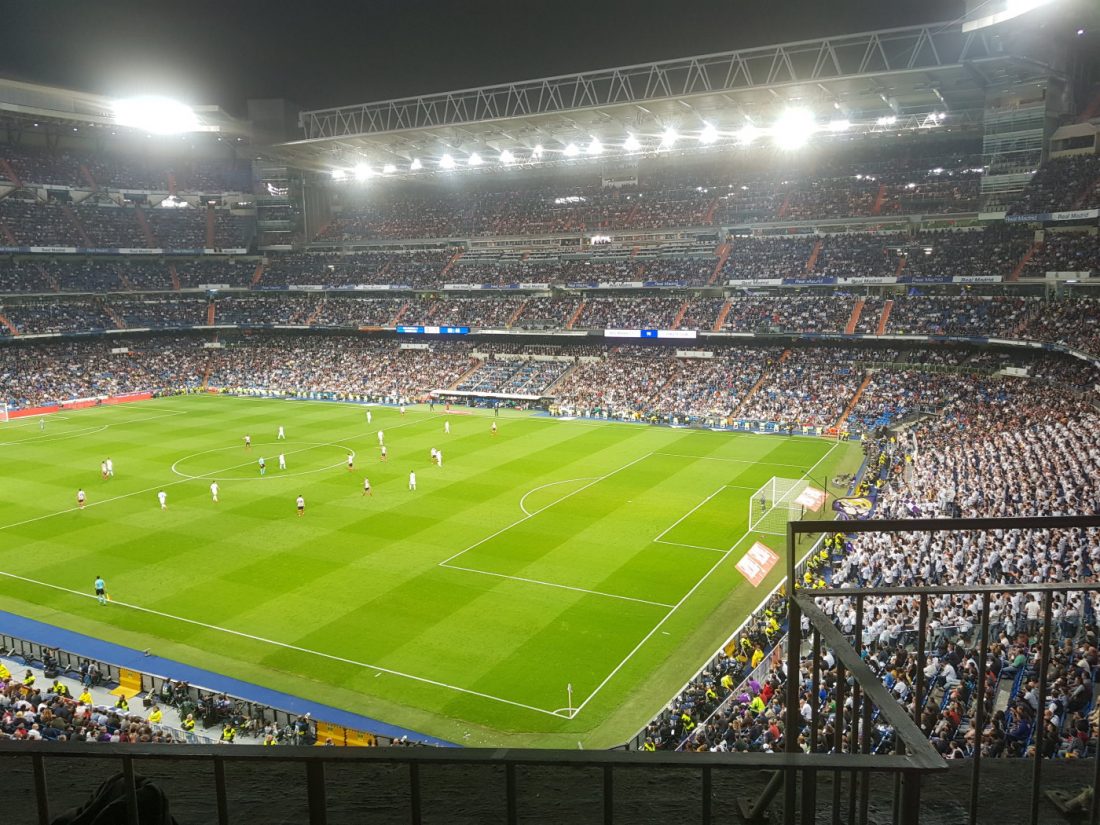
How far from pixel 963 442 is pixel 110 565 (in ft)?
115

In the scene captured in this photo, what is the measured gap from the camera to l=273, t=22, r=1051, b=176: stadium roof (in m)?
48.2

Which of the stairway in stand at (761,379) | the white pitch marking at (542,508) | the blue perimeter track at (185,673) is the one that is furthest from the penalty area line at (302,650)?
the stairway in stand at (761,379)

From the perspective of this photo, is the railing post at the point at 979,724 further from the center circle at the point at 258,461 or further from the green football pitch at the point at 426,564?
the center circle at the point at 258,461

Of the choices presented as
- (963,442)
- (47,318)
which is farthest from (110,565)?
(47,318)

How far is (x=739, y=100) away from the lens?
54625 mm

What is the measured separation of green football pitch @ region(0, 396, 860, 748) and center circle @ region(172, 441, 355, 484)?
0.73 ft

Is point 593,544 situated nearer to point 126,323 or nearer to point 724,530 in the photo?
point 724,530

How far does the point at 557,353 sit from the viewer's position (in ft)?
227

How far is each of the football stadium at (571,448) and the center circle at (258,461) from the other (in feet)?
1.33

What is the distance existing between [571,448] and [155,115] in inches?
2467

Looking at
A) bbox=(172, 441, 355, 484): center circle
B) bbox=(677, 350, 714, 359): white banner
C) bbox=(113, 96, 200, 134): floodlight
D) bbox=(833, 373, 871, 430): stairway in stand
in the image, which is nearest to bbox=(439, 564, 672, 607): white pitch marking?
bbox=(172, 441, 355, 484): center circle

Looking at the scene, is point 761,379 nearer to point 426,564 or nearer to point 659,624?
point 426,564

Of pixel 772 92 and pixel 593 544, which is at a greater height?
pixel 772 92

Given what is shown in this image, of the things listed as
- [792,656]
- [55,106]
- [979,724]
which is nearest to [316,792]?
[792,656]
